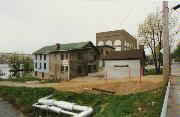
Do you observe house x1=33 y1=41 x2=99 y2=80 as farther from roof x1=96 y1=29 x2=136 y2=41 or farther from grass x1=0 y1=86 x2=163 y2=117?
roof x1=96 y1=29 x2=136 y2=41

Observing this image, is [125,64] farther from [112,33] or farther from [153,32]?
[112,33]

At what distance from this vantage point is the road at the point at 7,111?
22.6 metres

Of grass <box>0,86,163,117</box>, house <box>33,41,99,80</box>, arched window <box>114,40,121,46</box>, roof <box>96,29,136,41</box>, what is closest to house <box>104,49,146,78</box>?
house <box>33,41,99,80</box>

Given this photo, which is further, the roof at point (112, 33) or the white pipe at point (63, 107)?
the roof at point (112, 33)

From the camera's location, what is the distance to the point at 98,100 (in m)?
19.3

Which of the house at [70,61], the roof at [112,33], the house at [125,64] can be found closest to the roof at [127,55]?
the house at [125,64]

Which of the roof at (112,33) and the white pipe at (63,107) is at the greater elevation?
the roof at (112,33)

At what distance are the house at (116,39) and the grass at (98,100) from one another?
49.0 m

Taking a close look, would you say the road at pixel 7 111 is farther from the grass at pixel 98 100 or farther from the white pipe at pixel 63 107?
the white pipe at pixel 63 107

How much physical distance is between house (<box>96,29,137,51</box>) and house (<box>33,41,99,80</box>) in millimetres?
28461

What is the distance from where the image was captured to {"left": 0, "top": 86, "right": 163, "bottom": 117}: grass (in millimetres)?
11529

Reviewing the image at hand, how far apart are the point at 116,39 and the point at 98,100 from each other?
58.8 metres

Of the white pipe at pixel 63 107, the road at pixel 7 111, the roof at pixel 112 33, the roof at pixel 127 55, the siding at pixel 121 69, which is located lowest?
the road at pixel 7 111

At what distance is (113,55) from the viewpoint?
109 feet
